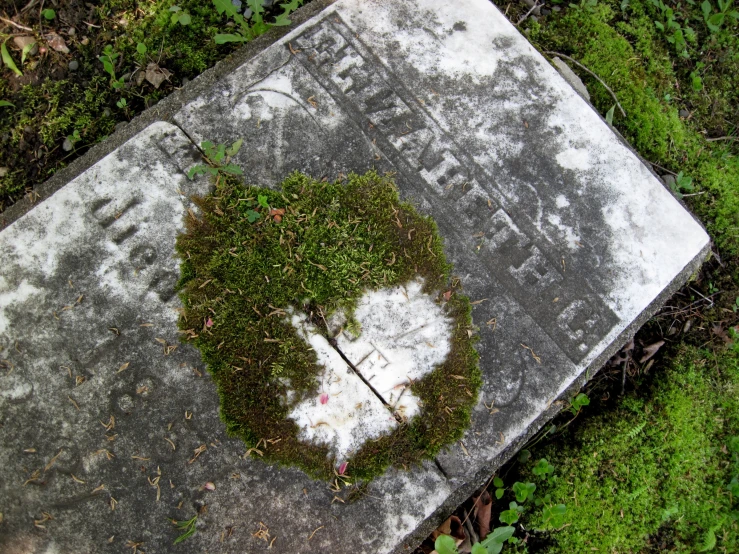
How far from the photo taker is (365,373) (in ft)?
7.32

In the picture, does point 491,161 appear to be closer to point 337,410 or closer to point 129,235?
point 337,410

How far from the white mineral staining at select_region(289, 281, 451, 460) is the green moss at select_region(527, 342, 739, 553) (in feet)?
3.03

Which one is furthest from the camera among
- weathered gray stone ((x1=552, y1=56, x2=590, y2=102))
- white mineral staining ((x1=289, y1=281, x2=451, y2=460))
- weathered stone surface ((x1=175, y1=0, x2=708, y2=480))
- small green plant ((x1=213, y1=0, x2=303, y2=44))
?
weathered gray stone ((x1=552, y1=56, x2=590, y2=102))

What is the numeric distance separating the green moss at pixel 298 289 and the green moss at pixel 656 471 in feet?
2.70

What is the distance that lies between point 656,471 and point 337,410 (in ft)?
5.54

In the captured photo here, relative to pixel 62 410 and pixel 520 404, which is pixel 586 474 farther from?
pixel 62 410

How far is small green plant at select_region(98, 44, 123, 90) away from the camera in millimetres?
2734

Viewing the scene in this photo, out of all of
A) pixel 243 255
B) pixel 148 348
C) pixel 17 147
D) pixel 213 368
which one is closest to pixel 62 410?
pixel 148 348

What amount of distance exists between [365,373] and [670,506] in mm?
1718

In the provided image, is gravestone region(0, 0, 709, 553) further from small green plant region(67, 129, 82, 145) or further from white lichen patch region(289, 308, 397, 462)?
small green plant region(67, 129, 82, 145)

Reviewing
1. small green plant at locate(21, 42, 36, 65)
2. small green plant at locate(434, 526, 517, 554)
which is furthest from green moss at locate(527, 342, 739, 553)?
small green plant at locate(21, 42, 36, 65)

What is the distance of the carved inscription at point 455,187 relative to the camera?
91.5 inches

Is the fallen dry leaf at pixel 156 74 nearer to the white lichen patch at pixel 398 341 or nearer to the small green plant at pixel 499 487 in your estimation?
the white lichen patch at pixel 398 341

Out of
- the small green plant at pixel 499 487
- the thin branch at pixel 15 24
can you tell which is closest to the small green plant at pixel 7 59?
the thin branch at pixel 15 24
